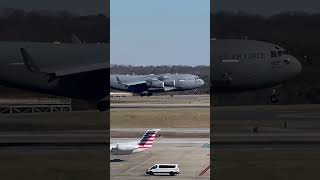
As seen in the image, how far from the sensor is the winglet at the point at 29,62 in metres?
8.29

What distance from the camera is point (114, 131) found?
62.4 ft

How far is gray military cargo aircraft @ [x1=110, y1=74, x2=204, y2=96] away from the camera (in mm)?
40325

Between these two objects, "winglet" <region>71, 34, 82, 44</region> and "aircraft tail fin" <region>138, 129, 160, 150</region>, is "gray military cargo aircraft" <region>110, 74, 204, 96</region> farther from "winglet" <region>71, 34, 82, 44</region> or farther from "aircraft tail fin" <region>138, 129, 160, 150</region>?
"winglet" <region>71, 34, 82, 44</region>

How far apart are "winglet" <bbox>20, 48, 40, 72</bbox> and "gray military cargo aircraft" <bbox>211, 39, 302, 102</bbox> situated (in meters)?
2.70

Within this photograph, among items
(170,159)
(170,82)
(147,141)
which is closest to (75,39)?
(170,159)

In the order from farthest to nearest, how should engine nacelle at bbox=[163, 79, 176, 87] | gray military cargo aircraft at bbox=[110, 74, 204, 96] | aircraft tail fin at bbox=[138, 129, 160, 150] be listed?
engine nacelle at bbox=[163, 79, 176, 87], gray military cargo aircraft at bbox=[110, 74, 204, 96], aircraft tail fin at bbox=[138, 129, 160, 150]

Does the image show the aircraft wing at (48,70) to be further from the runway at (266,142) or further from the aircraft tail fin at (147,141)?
the aircraft tail fin at (147,141)

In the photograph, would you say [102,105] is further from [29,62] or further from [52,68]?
[29,62]

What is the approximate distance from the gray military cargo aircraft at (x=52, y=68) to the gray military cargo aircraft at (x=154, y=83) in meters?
31.1

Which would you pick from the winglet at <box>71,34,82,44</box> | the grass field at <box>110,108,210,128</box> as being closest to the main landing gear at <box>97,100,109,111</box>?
the winglet at <box>71,34,82,44</box>

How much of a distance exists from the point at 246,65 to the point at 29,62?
3.39 metres

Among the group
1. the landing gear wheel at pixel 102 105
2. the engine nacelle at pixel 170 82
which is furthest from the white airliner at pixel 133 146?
the engine nacelle at pixel 170 82

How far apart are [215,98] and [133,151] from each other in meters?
7.20

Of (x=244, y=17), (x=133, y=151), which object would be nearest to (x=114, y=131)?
(x=133, y=151)
